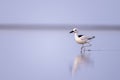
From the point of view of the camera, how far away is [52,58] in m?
8.74

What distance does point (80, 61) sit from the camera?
8.56 metres

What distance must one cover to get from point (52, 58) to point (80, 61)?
42cm

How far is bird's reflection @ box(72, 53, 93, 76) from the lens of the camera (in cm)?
806

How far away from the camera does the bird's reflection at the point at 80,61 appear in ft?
26.5

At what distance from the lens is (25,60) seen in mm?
8555

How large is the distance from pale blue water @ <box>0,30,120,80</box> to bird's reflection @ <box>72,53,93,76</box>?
0.18ft

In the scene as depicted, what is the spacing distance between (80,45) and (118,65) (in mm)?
1948

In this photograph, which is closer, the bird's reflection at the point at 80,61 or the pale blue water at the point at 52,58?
the pale blue water at the point at 52,58

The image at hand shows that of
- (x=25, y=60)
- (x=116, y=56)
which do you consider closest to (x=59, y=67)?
(x=25, y=60)

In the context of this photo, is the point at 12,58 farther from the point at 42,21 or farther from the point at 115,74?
the point at 42,21

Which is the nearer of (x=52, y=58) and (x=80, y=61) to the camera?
(x=80, y=61)

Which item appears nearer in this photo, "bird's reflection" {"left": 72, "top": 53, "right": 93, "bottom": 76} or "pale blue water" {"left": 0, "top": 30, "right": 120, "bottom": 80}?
"pale blue water" {"left": 0, "top": 30, "right": 120, "bottom": 80}

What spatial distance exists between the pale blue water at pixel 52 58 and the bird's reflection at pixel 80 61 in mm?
56

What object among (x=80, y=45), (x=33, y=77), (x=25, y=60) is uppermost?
(x=80, y=45)
